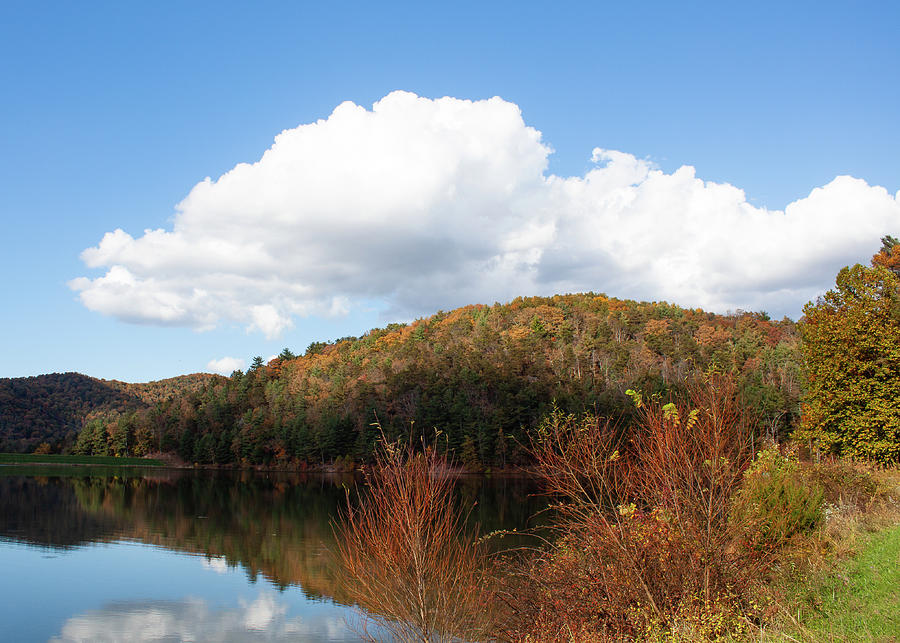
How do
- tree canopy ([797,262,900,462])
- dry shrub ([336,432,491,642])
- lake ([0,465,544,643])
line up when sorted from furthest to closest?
tree canopy ([797,262,900,462]) < lake ([0,465,544,643]) < dry shrub ([336,432,491,642])

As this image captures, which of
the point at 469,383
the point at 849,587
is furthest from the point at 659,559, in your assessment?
the point at 469,383

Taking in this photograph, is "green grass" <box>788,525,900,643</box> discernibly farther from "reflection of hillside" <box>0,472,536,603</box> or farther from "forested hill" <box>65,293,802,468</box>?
"forested hill" <box>65,293,802,468</box>

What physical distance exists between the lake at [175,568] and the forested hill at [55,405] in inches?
3401

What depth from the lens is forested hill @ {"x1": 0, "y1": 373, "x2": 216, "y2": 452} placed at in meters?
120

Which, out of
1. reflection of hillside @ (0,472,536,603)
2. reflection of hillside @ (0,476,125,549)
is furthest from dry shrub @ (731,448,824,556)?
reflection of hillside @ (0,476,125,549)

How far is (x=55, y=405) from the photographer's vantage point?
13725 cm

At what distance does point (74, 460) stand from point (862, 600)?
377 ft

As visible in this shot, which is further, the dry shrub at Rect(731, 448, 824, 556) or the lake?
the lake

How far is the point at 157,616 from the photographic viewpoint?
17.9 metres

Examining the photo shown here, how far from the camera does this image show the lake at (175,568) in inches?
659

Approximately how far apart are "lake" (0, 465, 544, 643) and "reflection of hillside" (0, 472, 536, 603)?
93 millimetres

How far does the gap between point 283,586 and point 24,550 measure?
1363 cm

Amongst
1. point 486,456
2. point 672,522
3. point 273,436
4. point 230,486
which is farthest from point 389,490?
point 273,436

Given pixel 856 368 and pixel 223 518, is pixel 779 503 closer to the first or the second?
pixel 856 368
